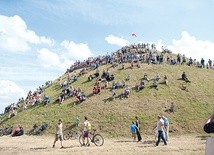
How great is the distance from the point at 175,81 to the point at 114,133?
18.2 m

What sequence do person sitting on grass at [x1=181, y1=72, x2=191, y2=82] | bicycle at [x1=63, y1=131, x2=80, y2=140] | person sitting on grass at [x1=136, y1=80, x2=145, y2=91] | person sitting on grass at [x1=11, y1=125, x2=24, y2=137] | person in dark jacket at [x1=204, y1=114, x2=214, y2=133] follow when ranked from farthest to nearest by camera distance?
person sitting on grass at [x1=181, y1=72, x2=191, y2=82] < person sitting on grass at [x1=136, y1=80, x2=145, y2=91] < person sitting on grass at [x1=11, y1=125, x2=24, y2=137] < bicycle at [x1=63, y1=131, x2=80, y2=140] < person in dark jacket at [x1=204, y1=114, x2=214, y2=133]

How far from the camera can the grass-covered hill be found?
4150 cm

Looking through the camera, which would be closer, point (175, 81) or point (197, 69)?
point (175, 81)

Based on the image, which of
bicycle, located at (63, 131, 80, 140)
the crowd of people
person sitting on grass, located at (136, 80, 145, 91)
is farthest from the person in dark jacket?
person sitting on grass, located at (136, 80, 145, 91)

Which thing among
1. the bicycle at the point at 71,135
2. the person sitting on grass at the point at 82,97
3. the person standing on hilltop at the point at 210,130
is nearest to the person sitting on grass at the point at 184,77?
the person sitting on grass at the point at 82,97

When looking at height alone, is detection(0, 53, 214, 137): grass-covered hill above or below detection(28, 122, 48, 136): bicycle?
above

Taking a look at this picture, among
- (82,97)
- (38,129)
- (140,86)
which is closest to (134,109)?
(140,86)

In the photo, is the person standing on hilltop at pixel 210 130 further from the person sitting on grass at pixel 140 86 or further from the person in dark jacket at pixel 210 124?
the person sitting on grass at pixel 140 86

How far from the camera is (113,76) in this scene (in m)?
55.2

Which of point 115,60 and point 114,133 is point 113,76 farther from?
point 114,133

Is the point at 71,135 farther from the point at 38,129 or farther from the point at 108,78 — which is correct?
the point at 108,78

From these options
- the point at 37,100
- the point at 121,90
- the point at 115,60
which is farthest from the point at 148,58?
the point at 37,100

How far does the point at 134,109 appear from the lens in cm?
4494

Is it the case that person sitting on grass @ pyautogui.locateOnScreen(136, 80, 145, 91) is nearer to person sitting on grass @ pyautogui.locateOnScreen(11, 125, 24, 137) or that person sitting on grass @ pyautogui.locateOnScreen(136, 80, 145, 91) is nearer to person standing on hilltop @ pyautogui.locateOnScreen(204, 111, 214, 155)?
person sitting on grass @ pyautogui.locateOnScreen(11, 125, 24, 137)
